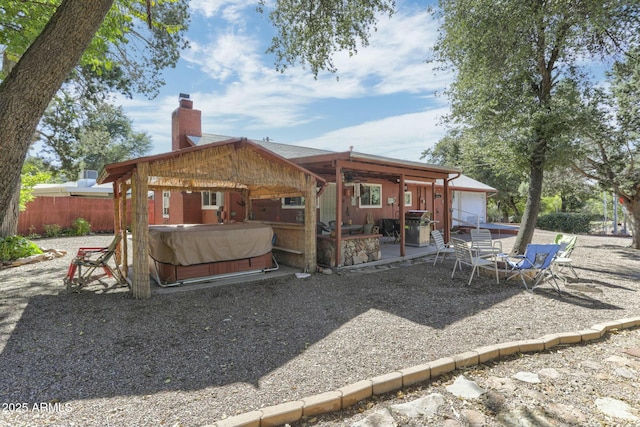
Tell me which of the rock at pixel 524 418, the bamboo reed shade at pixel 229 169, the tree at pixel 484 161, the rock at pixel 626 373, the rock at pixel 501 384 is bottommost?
the rock at pixel 626 373

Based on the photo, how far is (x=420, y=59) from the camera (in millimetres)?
9539

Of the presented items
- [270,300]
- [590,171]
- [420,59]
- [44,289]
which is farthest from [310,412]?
[590,171]

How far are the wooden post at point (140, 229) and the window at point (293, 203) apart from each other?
5159 mm

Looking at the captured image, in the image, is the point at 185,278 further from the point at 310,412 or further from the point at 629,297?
the point at 629,297

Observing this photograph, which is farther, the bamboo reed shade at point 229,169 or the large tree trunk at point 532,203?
the large tree trunk at point 532,203

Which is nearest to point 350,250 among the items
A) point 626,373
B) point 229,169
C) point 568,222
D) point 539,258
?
point 229,169

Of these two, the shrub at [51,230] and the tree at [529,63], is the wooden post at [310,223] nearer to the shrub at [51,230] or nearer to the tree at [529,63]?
the tree at [529,63]

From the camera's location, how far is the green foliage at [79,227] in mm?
15359

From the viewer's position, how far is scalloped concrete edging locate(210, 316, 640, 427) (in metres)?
2.35

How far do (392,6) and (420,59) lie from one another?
3.02 metres

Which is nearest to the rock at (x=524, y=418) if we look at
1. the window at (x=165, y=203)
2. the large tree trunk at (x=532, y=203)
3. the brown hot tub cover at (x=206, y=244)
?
the brown hot tub cover at (x=206, y=244)

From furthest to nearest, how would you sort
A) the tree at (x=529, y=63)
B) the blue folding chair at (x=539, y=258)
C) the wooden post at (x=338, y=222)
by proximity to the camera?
the wooden post at (x=338, y=222)
the tree at (x=529, y=63)
the blue folding chair at (x=539, y=258)

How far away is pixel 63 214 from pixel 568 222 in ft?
89.8

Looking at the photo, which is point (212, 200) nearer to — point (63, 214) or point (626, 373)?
point (63, 214)
